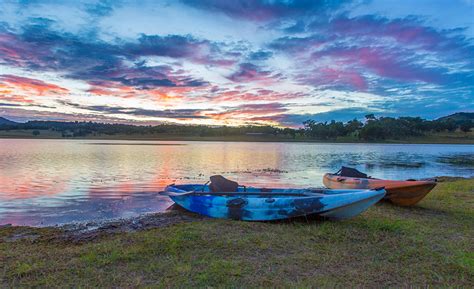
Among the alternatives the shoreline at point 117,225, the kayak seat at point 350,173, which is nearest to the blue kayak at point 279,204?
the shoreline at point 117,225

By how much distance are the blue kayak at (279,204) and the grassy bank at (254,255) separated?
0.40 m

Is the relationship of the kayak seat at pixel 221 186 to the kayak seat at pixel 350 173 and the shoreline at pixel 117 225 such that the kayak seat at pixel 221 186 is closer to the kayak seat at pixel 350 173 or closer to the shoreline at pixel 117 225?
the shoreline at pixel 117 225

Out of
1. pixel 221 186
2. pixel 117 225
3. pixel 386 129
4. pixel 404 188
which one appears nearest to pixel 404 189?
pixel 404 188

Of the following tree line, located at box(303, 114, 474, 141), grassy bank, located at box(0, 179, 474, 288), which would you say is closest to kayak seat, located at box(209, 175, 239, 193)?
grassy bank, located at box(0, 179, 474, 288)

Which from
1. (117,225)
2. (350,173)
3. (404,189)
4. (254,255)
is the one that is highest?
(350,173)

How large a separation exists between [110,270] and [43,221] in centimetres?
776

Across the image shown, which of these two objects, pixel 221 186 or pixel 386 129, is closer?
pixel 221 186

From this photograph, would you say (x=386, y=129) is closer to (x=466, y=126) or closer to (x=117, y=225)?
(x=466, y=126)

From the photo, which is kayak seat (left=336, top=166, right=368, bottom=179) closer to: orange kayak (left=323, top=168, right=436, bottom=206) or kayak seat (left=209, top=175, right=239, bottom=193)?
orange kayak (left=323, top=168, right=436, bottom=206)

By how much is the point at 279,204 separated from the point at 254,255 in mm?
3613

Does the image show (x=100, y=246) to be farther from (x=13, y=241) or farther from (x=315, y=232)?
(x=315, y=232)

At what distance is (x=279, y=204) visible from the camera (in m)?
11.3

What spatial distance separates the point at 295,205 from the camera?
11062 mm

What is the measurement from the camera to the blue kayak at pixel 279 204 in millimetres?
10758
